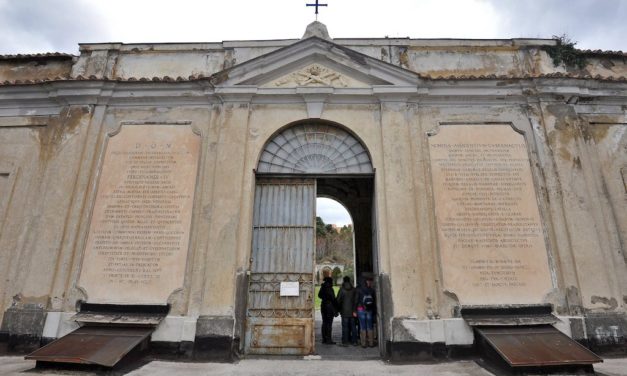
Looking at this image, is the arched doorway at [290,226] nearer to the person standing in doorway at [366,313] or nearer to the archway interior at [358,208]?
the person standing in doorway at [366,313]

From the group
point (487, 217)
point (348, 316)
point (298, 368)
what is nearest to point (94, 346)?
point (298, 368)

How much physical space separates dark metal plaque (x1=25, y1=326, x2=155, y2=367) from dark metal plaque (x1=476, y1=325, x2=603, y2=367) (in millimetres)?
5633

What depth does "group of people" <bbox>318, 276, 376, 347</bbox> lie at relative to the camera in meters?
7.70

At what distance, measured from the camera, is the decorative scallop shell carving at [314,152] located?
7.48 metres

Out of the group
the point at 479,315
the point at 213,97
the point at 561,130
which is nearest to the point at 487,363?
the point at 479,315

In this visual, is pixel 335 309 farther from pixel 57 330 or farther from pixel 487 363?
pixel 57 330

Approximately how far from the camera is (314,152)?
7660 millimetres

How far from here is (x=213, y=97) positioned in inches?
306

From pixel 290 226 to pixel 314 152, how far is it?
1.66 meters

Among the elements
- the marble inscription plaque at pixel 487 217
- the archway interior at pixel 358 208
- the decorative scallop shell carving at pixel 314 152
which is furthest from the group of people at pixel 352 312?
the archway interior at pixel 358 208

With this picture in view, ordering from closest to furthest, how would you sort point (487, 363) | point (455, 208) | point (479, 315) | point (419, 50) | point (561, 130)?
point (487, 363)
point (479, 315)
point (455, 208)
point (561, 130)
point (419, 50)

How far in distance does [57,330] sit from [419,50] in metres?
9.27

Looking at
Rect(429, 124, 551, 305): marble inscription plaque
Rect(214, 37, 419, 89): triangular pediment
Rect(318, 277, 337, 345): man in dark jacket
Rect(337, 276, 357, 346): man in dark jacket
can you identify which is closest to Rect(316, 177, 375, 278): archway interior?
Rect(318, 277, 337, 345): man in dark jacket

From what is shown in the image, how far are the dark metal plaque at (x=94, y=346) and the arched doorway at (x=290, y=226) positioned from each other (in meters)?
1.94
